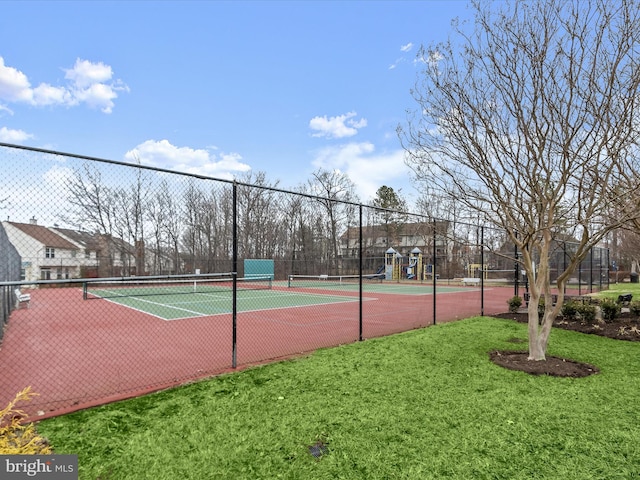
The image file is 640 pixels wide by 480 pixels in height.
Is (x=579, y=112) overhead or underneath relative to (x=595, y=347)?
overhead

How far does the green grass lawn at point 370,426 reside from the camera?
2.54m

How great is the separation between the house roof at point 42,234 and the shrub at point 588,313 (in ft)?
34.1

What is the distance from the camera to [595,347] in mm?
6383

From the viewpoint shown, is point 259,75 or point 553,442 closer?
point 553,442

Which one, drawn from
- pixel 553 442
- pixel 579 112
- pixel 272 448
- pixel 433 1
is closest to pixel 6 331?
pixel 272 448

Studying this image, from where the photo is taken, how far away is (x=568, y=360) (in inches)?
215

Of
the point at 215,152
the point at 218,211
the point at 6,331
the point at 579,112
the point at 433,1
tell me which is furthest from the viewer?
the point at 215,152

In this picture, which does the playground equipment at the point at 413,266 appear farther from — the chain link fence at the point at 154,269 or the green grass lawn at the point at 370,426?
the green grass lawn at the point at 370,426

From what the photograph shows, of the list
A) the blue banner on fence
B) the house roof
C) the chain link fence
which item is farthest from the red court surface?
the house roof

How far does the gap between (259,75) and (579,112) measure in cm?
826

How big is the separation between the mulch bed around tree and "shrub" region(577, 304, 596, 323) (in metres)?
0.15

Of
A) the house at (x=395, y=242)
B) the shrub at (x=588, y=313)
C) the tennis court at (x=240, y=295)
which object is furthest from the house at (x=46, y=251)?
the shrub at (x=588, y=313)

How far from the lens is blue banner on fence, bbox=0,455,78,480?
2.12 m

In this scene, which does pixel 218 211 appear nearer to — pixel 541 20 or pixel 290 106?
pixel 541 20
